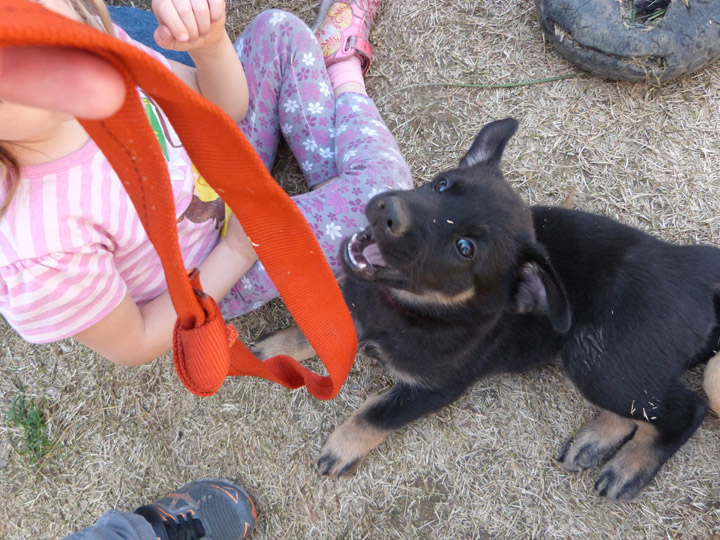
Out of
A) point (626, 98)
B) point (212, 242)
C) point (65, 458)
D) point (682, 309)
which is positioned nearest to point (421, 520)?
point (682, 309)

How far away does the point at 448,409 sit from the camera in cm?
285

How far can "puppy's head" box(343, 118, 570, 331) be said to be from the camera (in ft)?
6.37

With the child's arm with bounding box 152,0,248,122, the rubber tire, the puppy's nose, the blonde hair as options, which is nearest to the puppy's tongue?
the puppy's nose

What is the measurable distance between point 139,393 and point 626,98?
3.63 metres

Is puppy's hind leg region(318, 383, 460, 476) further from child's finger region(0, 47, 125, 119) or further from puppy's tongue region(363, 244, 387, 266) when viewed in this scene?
child's finger region(0, 47, 125, 119)

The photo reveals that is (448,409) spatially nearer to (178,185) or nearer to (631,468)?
(631,468)

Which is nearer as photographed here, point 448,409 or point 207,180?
point 207,180

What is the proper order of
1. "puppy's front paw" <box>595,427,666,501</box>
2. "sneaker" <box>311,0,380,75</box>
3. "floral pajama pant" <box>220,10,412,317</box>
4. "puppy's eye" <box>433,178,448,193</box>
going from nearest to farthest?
1. "puppy's eye" <box>433,178,448,193</box>
2. "puppy's front paw" <box>595,427,666,501</box>
3. "floral pajama pant" <box>220,10,412,317</box>
4. "sneaker" <box>311,0,380,75</box>

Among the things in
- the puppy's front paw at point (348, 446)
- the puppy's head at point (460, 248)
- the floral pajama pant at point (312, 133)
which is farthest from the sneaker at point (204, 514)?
the puppy's head at point (460, 248)

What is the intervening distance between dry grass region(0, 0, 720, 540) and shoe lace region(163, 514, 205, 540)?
301mm

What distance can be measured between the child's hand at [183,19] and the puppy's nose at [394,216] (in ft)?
3.22

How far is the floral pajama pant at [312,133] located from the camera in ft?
8.59

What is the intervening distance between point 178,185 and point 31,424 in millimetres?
1907

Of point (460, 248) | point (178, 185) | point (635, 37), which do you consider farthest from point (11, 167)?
point (635, 37)
